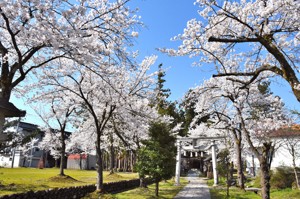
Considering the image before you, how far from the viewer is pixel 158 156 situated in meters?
10.3

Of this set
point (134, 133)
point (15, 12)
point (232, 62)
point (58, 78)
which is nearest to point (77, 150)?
point (134, 133)

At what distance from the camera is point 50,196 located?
8.28 meters

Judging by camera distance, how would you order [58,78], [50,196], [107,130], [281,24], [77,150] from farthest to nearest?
[77,150]
[107,130]
[58,78]
[50,196]
[281,24]

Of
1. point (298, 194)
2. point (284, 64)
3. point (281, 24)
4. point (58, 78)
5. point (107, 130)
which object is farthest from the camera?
point (107, 130)

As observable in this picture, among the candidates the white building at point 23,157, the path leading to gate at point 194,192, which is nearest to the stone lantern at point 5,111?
the path leading to gate at point 194,192

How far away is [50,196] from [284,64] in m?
9.57

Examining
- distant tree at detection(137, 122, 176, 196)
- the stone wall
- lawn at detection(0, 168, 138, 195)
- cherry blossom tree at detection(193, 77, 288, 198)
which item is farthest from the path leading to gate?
lawn at detection(0, 168, 138, 195)

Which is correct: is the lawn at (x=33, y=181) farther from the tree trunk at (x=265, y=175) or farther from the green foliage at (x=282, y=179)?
the green foliage at (x=282, y=179)

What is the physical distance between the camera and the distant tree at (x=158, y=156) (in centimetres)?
1012

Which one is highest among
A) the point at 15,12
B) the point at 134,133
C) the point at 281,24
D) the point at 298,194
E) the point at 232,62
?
the point at 232,62

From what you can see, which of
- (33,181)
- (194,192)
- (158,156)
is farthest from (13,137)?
(194,192)

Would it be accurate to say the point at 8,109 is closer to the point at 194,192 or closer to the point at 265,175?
the point at 265,175

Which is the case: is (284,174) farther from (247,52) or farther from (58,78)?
(58,78)

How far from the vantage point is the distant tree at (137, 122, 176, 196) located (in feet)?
33.2
